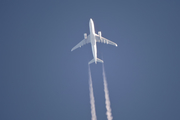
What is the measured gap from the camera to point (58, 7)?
9444 cm

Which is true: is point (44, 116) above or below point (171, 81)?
below

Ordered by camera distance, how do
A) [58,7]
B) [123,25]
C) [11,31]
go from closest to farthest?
[123,25] < [11,31] < [58,7]

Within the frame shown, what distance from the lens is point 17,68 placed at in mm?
79438

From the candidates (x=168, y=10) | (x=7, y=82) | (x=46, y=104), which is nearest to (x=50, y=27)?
(x=7, y=82)

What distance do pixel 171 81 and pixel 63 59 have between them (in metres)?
35.8

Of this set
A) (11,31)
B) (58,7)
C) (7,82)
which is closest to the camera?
(7,82)

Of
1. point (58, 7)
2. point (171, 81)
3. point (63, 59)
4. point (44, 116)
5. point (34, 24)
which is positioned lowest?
point (44, 116)

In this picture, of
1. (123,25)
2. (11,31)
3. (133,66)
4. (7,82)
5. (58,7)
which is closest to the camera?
(133,66)

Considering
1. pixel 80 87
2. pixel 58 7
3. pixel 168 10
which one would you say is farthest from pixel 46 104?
pixel 168 10

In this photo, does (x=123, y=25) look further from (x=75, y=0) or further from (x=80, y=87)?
(x=80, y=87)

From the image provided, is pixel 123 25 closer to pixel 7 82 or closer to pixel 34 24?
pixel 34 24

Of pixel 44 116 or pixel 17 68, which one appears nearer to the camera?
pixel 44 116

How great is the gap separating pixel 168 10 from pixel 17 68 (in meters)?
61.0

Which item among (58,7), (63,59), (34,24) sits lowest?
(63,59)
